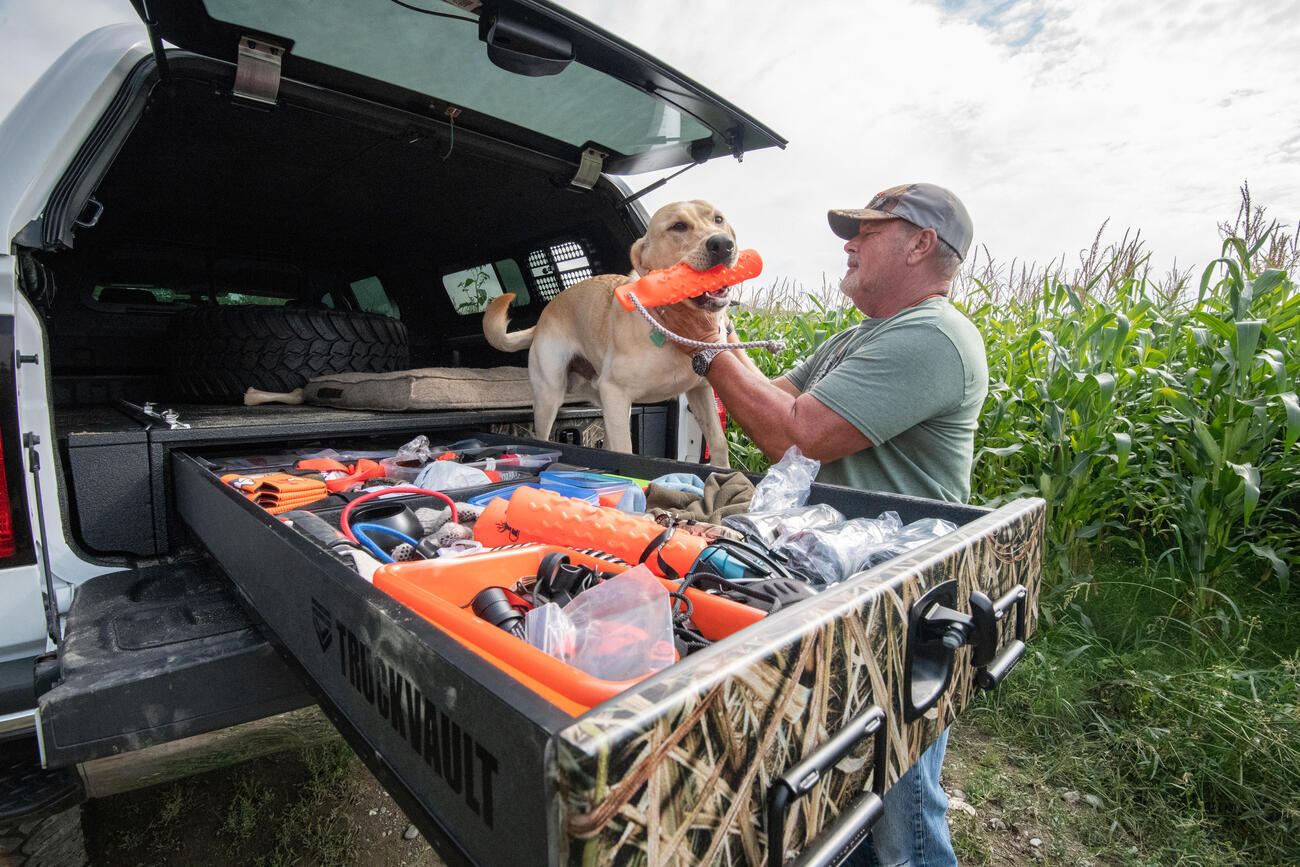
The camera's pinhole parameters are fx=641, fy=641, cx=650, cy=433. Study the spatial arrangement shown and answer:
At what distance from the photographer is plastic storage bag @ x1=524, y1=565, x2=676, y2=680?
67 cm

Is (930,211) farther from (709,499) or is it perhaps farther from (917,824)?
(917,824)

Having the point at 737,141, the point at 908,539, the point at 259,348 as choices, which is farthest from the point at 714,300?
the point at 259,348

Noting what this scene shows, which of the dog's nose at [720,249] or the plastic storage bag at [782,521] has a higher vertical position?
the dog's nose at [720,249]

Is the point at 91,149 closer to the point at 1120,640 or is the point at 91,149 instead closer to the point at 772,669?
the point at 772,669

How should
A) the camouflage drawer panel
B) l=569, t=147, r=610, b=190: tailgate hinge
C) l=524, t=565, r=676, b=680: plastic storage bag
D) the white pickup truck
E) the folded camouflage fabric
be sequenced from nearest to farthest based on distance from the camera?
1. the camouflage drawer panel
2. the white pickup truck
3. l=524, t=565, r=676, b=680: plastic storage bag
4. the folded camouflage fabric
5. l=569, t=147, r=610, b=190: tailgate hinge

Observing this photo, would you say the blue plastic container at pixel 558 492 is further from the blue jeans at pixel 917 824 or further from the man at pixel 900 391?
the blue jeans at pixel 917 824

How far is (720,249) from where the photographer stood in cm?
211

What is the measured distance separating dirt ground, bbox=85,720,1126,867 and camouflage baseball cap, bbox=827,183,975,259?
1.75 metres

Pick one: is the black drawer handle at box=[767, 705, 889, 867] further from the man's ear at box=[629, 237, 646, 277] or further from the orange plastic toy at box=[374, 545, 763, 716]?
the man's ear at box=[629, 237, 646, 277]

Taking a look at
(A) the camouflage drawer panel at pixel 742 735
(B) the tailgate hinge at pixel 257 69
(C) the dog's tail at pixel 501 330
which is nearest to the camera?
(A) the camouflage drawer panel at pixel 742 735

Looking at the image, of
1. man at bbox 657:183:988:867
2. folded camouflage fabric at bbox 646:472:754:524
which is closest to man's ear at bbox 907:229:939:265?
man at bbox 657:183:988:867

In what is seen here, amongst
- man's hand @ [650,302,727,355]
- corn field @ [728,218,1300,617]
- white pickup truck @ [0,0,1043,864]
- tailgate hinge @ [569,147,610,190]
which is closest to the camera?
white pickup truck @ [0,0,1043,864]

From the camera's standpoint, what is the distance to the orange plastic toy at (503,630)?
0.59 metres

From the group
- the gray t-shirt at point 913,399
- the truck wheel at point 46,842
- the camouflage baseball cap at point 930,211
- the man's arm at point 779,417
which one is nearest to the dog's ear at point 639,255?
the man's arm at point 779,417
